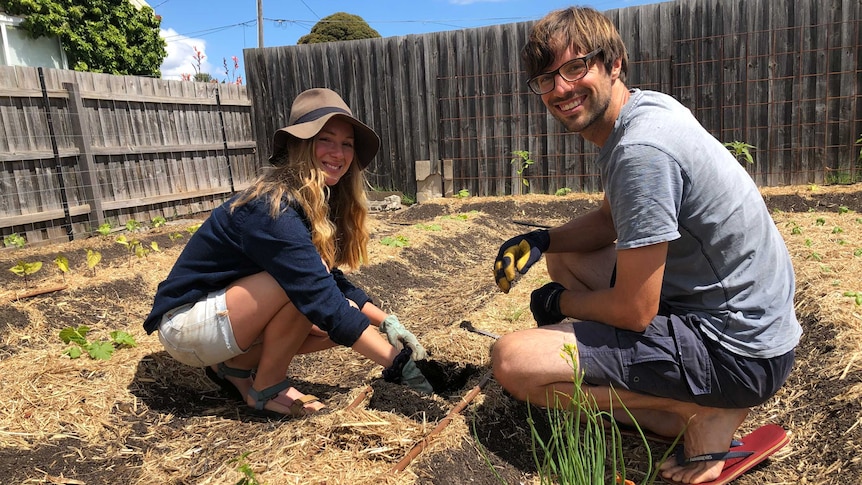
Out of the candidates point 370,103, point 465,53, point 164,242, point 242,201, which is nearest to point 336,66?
point 370,103

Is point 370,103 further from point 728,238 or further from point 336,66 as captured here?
point 728,238

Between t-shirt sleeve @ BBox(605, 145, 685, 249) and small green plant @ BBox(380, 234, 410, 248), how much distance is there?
158 inches

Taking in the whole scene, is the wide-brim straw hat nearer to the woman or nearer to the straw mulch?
the woman

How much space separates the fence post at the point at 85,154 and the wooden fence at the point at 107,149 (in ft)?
0.04

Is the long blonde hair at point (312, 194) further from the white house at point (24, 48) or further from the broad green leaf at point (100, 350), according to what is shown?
the white house at point (24, 48)

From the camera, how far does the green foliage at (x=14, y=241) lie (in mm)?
6094

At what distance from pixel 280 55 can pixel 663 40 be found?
6138mm

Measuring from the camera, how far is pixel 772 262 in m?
1.83

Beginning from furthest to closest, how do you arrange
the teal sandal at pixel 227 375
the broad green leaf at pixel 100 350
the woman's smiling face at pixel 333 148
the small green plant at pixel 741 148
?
the small green plant at pixel 741 148 → the broad green leaf at pixel 100 350 → the teal sandal at pixel 227 375 → the woman's smiling face at pixel 333 148

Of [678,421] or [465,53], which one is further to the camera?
[465,53]

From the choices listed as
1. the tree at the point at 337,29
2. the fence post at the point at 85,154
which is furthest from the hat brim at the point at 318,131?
the tree at the point at 337,29

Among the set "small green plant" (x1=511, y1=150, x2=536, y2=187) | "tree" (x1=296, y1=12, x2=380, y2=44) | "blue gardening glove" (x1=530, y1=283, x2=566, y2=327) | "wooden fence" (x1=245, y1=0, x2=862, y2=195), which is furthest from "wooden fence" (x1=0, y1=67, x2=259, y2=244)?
"tree" (x1=296, y1=12, x2=380, y2=44)

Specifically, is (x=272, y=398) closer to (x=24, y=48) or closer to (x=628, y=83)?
(x=628, y=83)

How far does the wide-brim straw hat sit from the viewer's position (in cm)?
233
